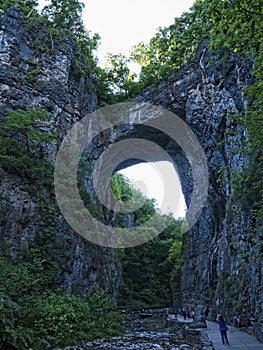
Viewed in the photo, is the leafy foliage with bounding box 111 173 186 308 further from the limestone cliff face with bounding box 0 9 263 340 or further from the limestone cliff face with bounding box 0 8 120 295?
the limestone cliff face with bounding box 0 8 120 295

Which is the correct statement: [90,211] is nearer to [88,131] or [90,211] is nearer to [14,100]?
[88,131]

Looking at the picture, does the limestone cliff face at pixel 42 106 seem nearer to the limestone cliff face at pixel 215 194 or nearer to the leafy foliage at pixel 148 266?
the limestone cliff face at pixel 215 194

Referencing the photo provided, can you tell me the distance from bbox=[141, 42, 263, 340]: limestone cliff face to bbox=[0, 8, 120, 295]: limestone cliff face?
240 inches

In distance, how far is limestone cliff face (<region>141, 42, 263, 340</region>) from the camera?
11664mm

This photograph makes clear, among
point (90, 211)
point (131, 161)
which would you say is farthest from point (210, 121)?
point (131, 161)

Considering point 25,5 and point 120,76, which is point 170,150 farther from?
point 25,5

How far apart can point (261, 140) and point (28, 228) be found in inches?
381

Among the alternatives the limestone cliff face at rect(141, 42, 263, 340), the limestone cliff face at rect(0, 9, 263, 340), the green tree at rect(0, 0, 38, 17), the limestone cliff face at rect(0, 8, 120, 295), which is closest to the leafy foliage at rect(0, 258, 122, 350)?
the limestone cliff face at rect(0, 8, 120, 295)

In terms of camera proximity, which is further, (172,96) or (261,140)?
(172,96)

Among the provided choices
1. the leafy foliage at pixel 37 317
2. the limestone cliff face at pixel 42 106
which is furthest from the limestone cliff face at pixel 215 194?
the limestone cliff face at pixel 42 106

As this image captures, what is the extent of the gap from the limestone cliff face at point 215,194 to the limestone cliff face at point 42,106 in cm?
609

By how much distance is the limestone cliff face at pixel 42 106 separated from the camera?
1208 centimetres

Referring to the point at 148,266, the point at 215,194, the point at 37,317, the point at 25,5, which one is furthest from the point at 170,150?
the point at 37,317

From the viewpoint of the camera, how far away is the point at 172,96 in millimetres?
19891
